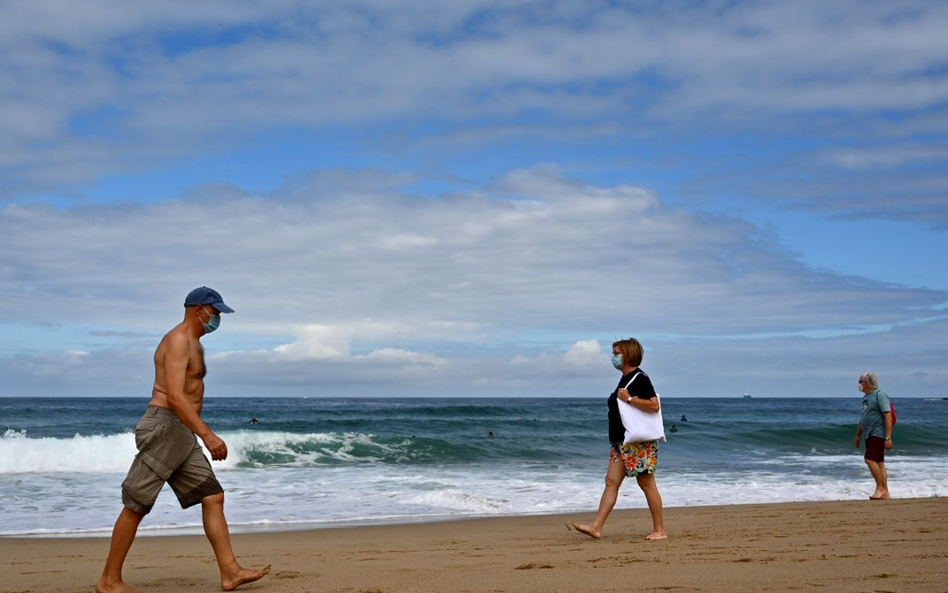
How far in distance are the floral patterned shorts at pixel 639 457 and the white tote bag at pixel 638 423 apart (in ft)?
0.32

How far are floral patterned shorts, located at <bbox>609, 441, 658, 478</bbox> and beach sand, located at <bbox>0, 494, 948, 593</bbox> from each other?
0.59m

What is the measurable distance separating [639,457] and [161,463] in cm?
377

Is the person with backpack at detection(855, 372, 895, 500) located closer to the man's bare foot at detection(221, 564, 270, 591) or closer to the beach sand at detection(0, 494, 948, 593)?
the beach sand at detection(0, 494, 948, 593)

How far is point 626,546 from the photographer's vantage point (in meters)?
6.83

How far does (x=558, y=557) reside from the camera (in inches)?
249

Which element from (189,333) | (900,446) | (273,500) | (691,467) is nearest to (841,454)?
(900,446)

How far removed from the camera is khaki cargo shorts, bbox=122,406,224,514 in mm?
4738

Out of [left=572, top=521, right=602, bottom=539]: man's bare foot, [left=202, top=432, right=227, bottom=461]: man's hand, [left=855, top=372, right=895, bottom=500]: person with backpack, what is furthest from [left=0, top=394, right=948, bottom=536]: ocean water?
[left=202, top=432, right=227, bottom=461]: man's hand

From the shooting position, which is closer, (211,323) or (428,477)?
(211,323)

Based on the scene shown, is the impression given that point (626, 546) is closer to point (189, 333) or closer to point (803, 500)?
point (189, 333)

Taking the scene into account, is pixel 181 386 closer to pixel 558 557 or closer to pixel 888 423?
pixel 558 557

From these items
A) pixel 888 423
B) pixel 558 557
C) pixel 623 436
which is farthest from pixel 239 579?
pixel 888 423

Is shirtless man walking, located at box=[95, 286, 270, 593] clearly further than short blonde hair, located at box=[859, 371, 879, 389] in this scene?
No

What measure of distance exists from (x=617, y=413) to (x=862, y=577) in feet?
7.90
